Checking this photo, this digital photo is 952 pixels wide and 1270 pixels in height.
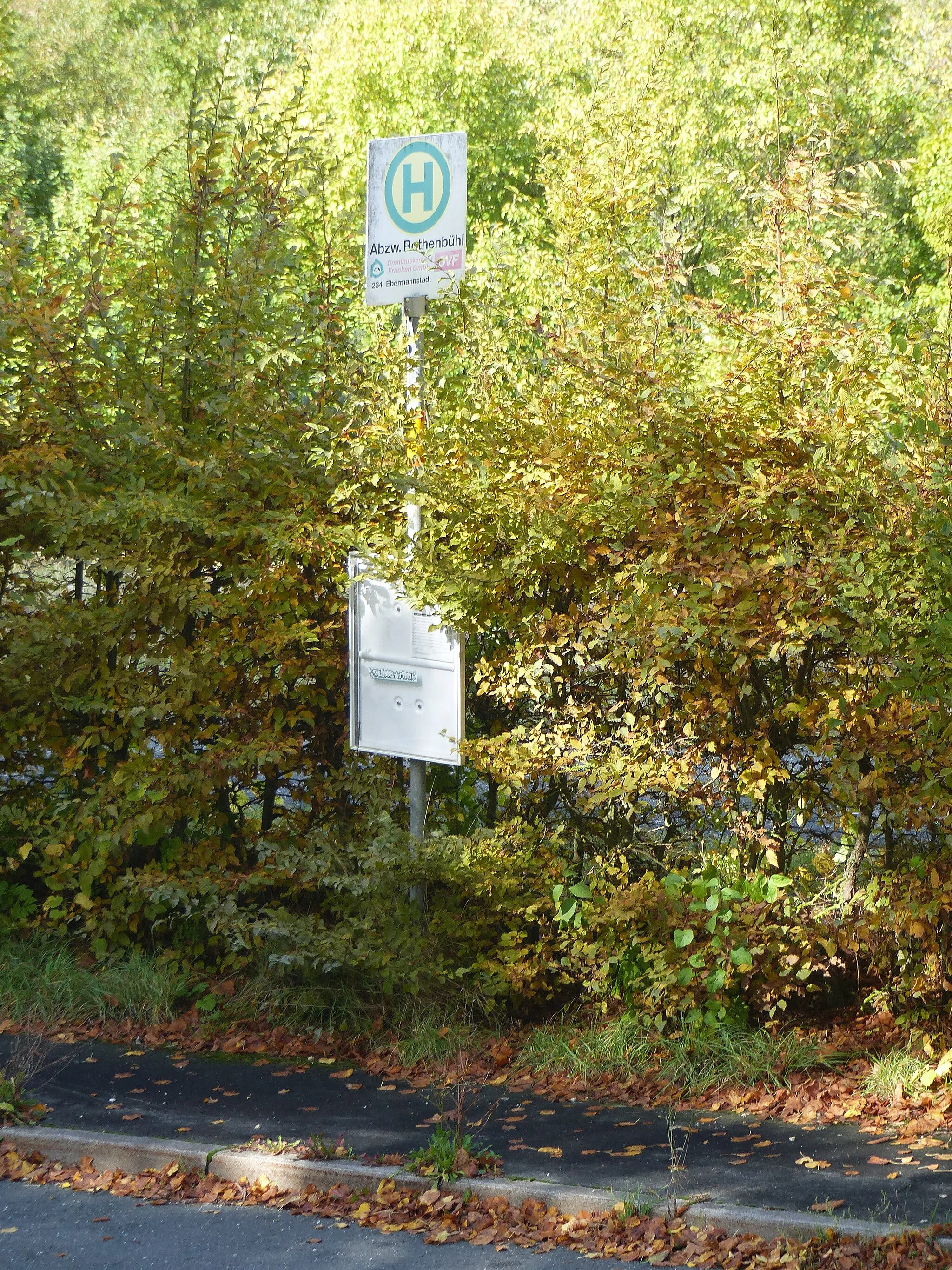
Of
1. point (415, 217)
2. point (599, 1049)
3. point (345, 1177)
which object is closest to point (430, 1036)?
point (599, 1049)

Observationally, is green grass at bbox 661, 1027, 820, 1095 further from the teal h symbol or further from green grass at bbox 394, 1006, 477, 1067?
the teal h symbol

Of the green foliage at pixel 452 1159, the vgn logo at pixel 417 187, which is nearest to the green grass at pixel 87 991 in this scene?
the green foliage at pixel 452 1159

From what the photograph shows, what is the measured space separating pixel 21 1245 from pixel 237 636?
274cm

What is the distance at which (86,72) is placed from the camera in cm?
3553

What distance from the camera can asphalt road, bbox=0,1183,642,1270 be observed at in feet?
13.7

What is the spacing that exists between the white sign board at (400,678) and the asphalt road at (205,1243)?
6.70ft

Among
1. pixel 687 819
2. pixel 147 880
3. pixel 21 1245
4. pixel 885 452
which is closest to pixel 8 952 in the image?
pixel 147 880

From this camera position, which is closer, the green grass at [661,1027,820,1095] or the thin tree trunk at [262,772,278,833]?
the green grass at [661,1027,820,1095]

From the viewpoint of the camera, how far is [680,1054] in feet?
17.6

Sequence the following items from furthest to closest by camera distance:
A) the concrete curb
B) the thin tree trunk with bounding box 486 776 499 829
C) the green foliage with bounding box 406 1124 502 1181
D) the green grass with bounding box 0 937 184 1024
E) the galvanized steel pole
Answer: the green grass with bounding box 0 937 184 1024 < the thin tree trunk with bounding box 486 776 499 829 < the galvanized steel pole < the green foliage with bounding box 406 1124 502 1181 < the concrete curb

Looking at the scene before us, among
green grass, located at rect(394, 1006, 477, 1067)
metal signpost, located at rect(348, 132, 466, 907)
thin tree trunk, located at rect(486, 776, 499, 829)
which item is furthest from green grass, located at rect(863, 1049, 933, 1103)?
metal signpost, located at rect(348, 132, 466, 907)

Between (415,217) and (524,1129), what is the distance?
3.87 metres

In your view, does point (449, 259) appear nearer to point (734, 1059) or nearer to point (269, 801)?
point (269, 801)

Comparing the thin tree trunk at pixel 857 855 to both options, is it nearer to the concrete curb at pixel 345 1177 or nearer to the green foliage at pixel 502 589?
the green foliage at pixel 502 589
